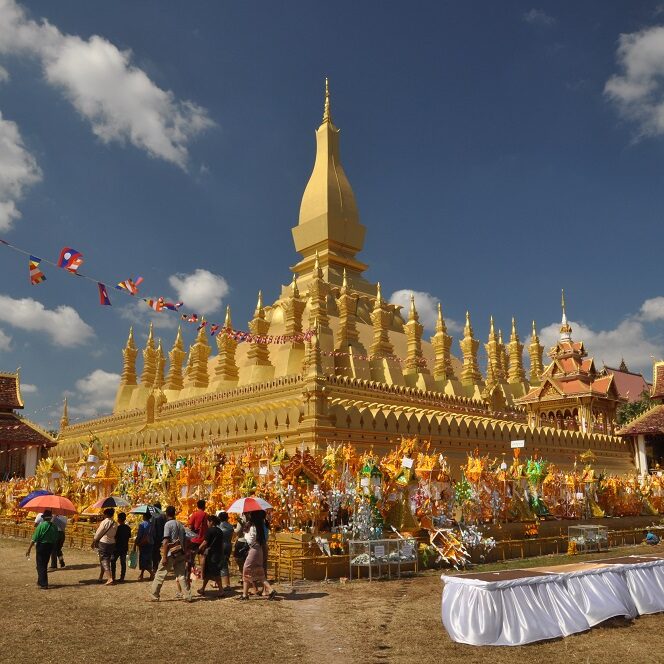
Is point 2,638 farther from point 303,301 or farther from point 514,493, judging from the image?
point 303,301

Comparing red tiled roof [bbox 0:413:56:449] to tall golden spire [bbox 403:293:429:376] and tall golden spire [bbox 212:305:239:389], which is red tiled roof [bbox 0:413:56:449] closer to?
tall golden spire [bbox 212:305:239:389]

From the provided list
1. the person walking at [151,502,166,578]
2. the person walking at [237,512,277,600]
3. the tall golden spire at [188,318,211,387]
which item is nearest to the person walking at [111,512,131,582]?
the person walking at [151,502,166,578]

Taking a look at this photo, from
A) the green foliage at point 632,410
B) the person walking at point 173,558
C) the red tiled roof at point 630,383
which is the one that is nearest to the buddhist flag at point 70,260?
the person walking at point 173,558

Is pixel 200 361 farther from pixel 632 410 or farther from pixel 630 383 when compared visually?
pixel 630 383

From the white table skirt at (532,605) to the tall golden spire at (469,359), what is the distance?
2297 cm

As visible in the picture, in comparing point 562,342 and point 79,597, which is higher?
point 562,342

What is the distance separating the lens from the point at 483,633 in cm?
721

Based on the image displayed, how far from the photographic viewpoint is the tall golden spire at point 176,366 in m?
33.8

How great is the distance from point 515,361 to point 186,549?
2890 cm

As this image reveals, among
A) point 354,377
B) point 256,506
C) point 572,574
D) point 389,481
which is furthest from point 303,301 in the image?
point 572,574

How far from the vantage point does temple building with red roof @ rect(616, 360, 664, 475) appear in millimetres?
30064

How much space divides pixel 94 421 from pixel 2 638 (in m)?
27.4

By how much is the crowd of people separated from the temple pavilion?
872 cm

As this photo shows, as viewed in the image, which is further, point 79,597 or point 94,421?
point 94,421
